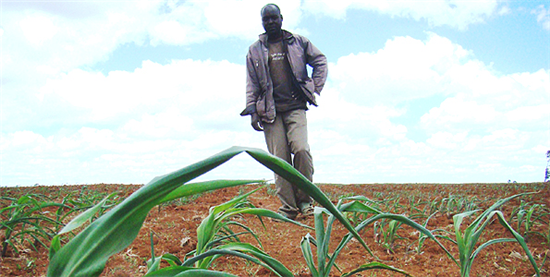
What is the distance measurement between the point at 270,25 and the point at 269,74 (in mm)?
567

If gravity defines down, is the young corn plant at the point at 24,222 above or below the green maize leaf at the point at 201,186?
below

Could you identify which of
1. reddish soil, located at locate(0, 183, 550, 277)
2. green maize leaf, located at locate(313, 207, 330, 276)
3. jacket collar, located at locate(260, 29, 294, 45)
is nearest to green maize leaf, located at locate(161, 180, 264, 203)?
green maize leaf, located at locate(313, 207, 330, 276)

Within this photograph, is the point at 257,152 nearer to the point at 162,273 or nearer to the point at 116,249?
the point at 116,249

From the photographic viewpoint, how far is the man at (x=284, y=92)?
454 centimetres

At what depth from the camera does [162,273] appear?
0.86 metres

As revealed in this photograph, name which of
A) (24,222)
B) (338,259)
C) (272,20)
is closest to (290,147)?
(272,20)

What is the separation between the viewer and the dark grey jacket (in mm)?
4582

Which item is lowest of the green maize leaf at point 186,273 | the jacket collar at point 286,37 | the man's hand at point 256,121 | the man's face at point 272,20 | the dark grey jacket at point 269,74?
the green maize leaf at point 186,273

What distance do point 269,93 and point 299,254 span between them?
2378mm

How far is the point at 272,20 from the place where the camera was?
460 centimetres

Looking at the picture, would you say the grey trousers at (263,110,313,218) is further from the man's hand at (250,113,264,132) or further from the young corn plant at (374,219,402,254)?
the young corn plant at (374,219,402,254)

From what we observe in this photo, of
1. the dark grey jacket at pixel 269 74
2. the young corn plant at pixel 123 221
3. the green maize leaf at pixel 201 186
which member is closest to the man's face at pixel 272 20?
the dark grey jacket at pixel 269 74

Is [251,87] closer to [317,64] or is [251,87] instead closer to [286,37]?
[286,37]

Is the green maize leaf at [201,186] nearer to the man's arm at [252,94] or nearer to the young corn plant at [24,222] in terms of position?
the young corn plant at [24,222]
